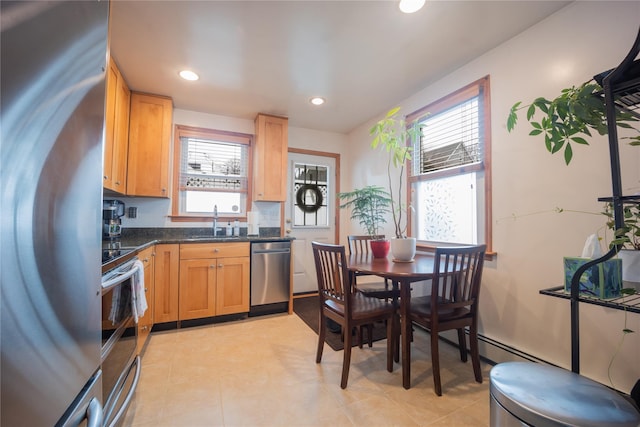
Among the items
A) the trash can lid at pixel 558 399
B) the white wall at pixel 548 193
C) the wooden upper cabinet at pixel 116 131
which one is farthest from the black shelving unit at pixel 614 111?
the wooden upper cabinet at pixel 116 131

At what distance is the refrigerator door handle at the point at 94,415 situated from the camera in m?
0.58

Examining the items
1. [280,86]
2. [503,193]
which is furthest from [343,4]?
[503,193]

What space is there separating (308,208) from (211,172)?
1.45 metres

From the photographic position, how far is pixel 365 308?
1.92 meters

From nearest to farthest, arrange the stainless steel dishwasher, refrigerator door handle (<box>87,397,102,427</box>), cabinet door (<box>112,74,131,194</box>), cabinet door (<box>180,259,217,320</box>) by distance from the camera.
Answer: refrigerator door handle (<box>87,397,102,427</box>) < cabinet door (<box>112,74,131,194</box>) < cabinet door (<box>180,259,217,320</box>) < the stainless steel dishwasher

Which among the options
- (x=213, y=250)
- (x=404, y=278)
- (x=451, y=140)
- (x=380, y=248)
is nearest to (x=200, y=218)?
(x=213, y=250)

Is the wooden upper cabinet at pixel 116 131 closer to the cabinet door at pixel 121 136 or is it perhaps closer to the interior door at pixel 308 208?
the cabinet door at pixel 121 136

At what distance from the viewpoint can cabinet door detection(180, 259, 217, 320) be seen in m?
2.78

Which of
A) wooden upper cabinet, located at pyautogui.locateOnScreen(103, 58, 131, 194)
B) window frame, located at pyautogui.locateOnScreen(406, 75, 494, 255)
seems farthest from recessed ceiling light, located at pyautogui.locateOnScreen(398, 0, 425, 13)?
wooden upper cabinet, located at pyautogui.locateOnScreen(103, 58, 131, 194)

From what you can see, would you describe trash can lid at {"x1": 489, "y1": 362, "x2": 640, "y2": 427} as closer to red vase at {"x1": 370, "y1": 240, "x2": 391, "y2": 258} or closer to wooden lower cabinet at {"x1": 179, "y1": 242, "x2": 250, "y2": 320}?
red vase at {"x1": 370, "y1": 240, "x2": 391, "y2": 258}

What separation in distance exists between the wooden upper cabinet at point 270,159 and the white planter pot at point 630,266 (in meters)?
3.05

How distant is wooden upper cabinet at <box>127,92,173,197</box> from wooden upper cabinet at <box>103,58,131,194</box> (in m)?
0.07

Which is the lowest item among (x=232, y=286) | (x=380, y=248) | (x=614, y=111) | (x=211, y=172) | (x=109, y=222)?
(x=232, y=286)

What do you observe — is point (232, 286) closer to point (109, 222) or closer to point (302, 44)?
point (109, 222)
